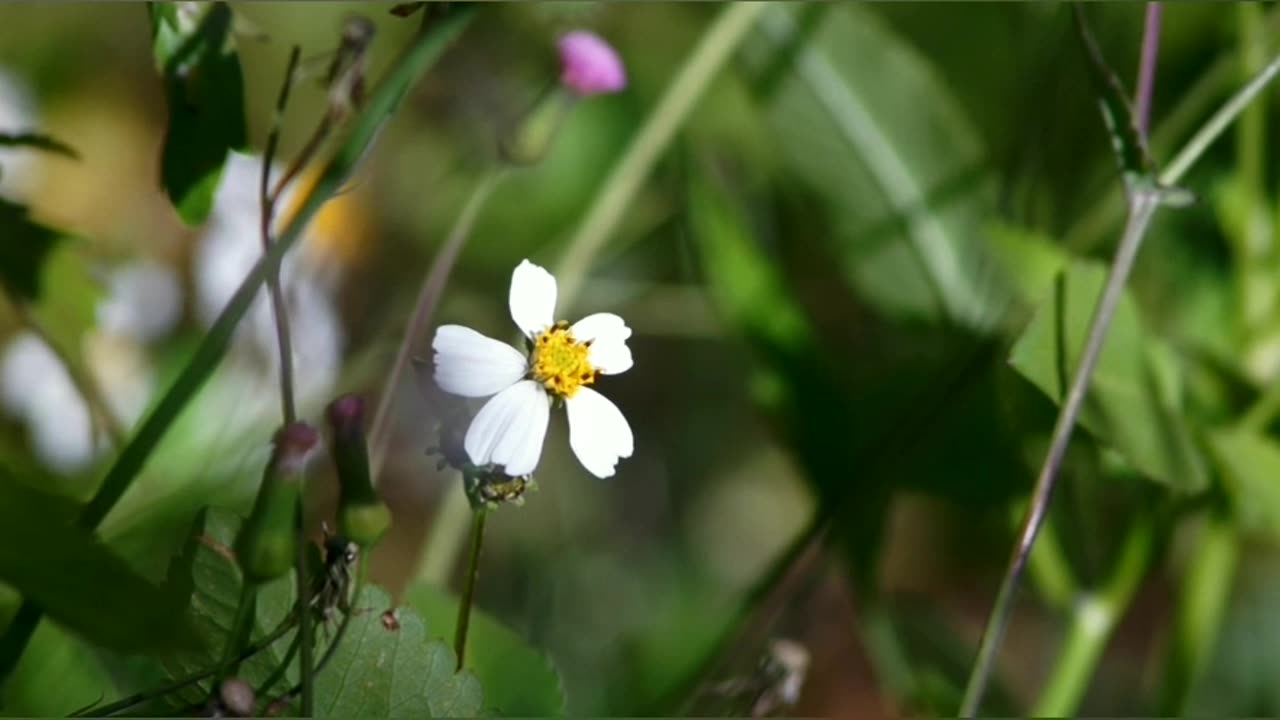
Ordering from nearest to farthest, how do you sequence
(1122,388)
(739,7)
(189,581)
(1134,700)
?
(189,581)
(1122,388)
(739,7)
(1134,700)

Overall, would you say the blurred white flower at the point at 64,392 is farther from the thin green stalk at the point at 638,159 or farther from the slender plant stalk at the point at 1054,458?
the slender plant stalk at the point at 1054,458

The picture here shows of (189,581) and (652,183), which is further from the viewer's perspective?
(652,183)

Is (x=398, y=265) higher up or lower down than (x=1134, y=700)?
higher up

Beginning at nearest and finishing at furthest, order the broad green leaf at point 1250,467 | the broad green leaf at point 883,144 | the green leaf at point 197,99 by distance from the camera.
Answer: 1. the green leaf at point 197,99
2. the broad green leaf at point 1250,467
3. the broad green leaf at point 883,144

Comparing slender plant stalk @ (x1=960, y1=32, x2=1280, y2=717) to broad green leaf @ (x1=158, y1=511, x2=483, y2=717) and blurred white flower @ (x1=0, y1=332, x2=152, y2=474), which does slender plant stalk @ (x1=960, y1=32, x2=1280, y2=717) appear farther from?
blurred white flower @ (x1=0, y1=332, x2=152, y2=474)

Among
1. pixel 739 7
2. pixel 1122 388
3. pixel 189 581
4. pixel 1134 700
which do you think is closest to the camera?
pixel 189 581

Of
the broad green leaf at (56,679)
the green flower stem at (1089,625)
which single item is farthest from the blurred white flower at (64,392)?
the green flower stem at (1089,625)

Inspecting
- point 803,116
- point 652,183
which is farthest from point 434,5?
point 652,183

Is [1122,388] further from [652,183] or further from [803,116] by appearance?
[652,183]
